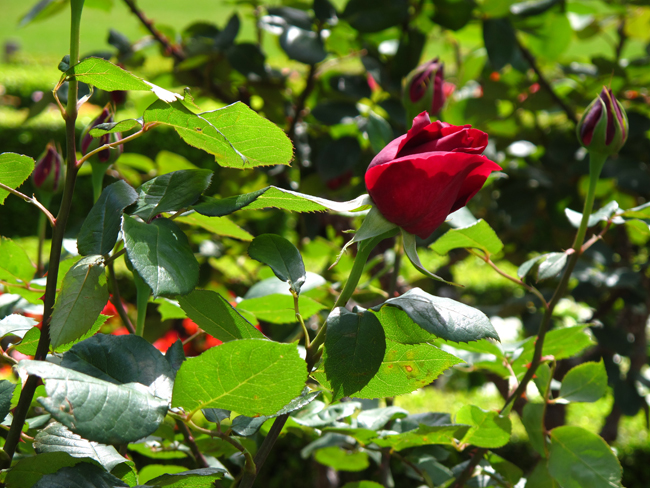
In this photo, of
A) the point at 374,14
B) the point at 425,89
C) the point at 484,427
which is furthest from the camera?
the point at 374,14

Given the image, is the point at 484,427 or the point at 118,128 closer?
the point at 118,128

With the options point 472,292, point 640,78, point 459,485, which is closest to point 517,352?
point 459,485

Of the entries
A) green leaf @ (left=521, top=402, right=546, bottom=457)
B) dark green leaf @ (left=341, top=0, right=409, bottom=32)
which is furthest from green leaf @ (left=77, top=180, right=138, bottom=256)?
dark green leaf @ (left=341, top=0, right=409, bottom=32)

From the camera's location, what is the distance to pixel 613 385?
0.98 m

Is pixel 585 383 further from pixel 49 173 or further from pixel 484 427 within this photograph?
pixel 49 173

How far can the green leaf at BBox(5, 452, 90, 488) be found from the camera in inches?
11.5

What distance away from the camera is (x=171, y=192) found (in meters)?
0.30

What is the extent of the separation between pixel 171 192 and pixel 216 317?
2.8 inches

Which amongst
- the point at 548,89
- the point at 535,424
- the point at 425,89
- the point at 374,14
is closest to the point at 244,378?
the point at 535,424

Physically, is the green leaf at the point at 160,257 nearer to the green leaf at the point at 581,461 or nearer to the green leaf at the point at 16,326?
the green leaf at the point at 16,326

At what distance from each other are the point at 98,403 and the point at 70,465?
0.11 meters

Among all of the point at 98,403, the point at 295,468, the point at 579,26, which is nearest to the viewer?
the point at 98,403

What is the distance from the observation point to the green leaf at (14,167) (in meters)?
0.31

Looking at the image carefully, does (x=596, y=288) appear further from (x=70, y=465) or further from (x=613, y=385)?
(x=70, y=465)
